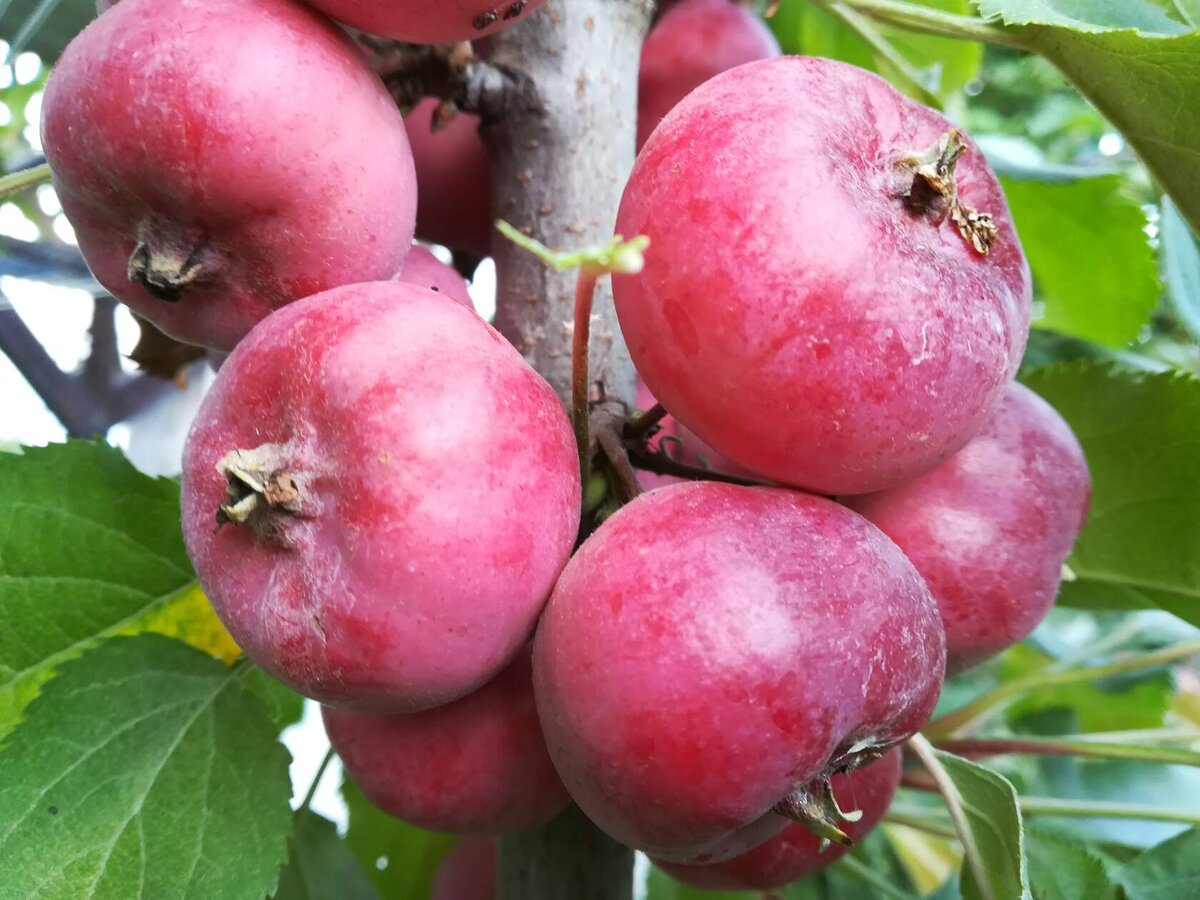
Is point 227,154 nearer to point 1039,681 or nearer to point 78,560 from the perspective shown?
point 78,560

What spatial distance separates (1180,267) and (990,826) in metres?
0.49

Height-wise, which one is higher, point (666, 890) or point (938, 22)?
point (938, 22)

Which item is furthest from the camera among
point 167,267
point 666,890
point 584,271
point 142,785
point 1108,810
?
point 666,890

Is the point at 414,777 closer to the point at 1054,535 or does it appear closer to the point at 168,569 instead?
the point at 168,569

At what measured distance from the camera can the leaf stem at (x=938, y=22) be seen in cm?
A: 60

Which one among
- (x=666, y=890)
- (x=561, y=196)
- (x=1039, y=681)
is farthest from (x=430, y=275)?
(x=1039, y=681)

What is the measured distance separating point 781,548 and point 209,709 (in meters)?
0.42

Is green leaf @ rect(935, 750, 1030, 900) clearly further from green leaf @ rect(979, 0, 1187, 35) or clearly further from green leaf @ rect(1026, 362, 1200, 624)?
green leaf @ rect(979, 0, 1187, 35)

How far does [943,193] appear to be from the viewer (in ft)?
1.59

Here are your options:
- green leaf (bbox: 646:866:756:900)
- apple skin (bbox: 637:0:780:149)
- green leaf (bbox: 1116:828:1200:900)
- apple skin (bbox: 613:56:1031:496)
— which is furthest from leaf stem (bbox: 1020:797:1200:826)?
apple skin (bbox: 637:0:780:149)

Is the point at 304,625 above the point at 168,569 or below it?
above

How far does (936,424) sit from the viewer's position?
0.47 metres

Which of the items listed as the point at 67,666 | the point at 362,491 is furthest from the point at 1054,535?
the point at 67,666

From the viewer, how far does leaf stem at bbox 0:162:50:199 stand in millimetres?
635
